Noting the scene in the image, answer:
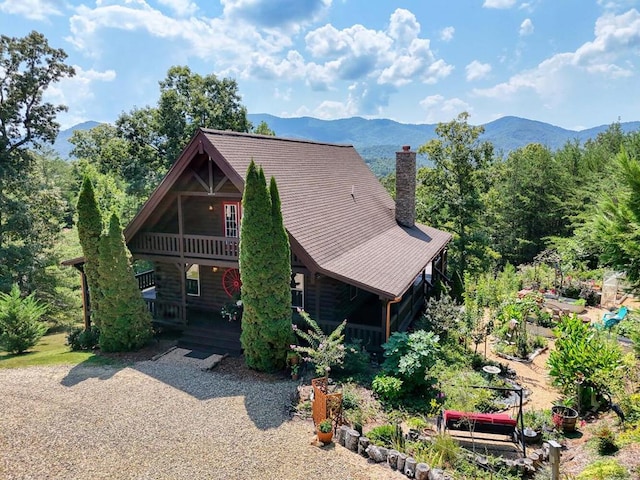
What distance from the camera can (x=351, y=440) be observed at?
28.9 ft

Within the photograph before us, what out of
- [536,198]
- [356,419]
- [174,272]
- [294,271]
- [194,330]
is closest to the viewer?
[356,419]

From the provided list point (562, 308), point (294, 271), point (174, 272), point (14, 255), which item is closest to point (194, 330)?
point (174, 272)

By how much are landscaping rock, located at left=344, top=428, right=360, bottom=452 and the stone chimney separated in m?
14.5

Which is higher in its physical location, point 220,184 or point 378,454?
point 220,184

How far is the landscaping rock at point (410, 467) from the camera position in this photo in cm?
782

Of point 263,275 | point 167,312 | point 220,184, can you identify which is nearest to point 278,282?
point 263,275

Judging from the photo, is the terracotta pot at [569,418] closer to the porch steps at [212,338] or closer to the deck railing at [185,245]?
the porch steps at [212,338]

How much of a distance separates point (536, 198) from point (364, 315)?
86.8 ft

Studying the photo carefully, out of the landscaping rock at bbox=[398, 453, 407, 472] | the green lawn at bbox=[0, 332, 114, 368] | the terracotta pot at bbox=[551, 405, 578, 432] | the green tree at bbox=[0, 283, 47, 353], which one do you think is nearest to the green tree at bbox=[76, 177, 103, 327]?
the green lawn at bbox=[0, 332, 114, 368]

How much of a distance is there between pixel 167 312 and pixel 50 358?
4.01 m

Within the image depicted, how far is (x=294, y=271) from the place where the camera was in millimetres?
14328

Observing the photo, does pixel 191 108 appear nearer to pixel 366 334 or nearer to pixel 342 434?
pixel 366 334

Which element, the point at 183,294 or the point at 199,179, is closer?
the point at 199,179

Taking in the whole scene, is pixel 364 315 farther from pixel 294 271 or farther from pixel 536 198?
pixel 536 198
